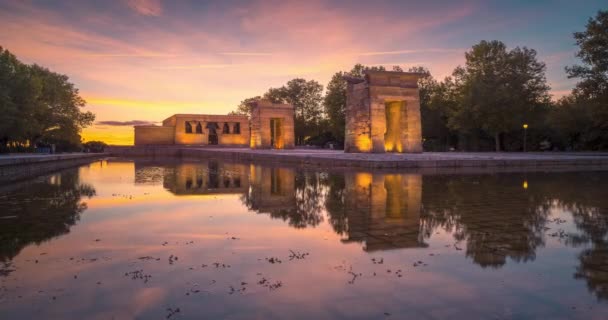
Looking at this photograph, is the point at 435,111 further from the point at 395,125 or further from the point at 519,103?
the point at 395,125

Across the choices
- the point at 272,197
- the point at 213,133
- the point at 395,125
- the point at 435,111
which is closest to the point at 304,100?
the point at 213,133

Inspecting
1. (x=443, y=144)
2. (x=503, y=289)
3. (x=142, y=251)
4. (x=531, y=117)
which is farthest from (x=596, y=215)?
(x=443, y=144)

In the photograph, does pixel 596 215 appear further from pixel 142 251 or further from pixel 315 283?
pixel 142 251

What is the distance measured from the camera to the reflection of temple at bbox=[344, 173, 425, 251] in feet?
18.7

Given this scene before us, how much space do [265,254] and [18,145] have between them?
152 ft

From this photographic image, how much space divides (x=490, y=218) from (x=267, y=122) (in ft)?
127

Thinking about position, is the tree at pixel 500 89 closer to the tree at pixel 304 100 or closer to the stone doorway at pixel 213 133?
the tree at pixel 304 100

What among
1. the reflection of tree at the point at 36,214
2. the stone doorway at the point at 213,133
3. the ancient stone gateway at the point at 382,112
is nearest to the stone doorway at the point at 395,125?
the ancient stone gateway at the point at 382,112

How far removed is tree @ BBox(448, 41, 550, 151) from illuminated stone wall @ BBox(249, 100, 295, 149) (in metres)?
16.2

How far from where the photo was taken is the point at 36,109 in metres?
37.2

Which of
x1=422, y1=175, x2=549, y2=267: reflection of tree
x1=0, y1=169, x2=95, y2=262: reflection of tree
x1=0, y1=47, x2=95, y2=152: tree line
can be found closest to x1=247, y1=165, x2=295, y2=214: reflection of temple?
x1=422, y1=175, x2=549, y2=267: reflection of tree

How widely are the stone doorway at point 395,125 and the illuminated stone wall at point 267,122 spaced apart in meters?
16.2

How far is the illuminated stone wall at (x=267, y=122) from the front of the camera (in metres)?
44.6

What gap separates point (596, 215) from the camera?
24.7 ft
